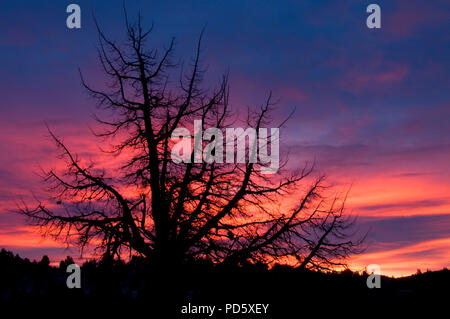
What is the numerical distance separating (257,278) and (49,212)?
6.94 meters

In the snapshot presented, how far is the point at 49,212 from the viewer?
51.4 ft

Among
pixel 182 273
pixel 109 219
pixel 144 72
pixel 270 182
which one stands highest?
pixel 144 72

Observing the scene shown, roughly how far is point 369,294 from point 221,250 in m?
6.36

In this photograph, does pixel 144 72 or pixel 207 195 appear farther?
pixel 144 72

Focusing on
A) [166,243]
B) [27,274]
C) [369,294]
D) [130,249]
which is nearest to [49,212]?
[130,249]

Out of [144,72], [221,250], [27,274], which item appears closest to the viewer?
[221,250]

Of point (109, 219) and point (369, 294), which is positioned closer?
point (109, 219)

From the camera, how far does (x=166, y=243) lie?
15.7 meters

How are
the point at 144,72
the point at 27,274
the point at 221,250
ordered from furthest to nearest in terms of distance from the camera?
the point at 27,274
the point at 144,72
the point at 221,250

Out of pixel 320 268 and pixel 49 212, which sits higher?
pixel 49 212

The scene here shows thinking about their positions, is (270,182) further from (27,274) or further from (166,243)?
(27,274)
